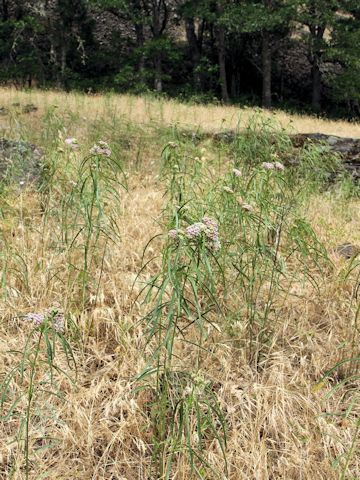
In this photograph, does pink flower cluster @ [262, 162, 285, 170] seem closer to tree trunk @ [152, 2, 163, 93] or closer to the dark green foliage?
the dark green foliage

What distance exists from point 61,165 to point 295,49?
72.4ft

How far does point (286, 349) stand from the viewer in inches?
108

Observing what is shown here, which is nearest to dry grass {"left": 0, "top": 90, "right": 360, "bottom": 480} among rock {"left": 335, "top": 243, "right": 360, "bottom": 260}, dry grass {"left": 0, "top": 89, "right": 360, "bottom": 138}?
rock {"left": 335, "top": 243, "right": 360, "bottom": 260}

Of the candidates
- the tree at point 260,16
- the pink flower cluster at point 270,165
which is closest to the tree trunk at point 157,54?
the tree at point 260,16

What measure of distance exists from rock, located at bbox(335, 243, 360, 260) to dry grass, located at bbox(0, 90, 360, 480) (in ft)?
0.62

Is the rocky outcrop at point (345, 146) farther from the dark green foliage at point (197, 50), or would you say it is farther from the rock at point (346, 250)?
the dark green foliage at point (197, 50)

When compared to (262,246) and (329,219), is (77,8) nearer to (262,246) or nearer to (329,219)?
(329,219)

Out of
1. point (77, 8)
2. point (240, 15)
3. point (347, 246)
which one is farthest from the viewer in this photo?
point (77, 8)

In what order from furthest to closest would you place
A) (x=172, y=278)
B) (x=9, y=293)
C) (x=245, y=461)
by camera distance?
1. (x=9, y=293)
2. (x=245, y=461)
3. (x=172, y=278)

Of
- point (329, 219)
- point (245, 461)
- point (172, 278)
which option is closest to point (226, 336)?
point (245, 461)

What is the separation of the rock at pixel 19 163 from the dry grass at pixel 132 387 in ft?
2.56

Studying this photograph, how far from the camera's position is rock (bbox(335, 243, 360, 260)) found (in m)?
3.81

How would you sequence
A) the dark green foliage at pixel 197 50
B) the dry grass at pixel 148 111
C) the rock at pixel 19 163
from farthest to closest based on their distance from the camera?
the dark green foliage at pixel 197 50, the dry grass at pixel 148 111, the rock at pixel 19 163

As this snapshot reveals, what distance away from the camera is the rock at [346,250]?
381 cm
